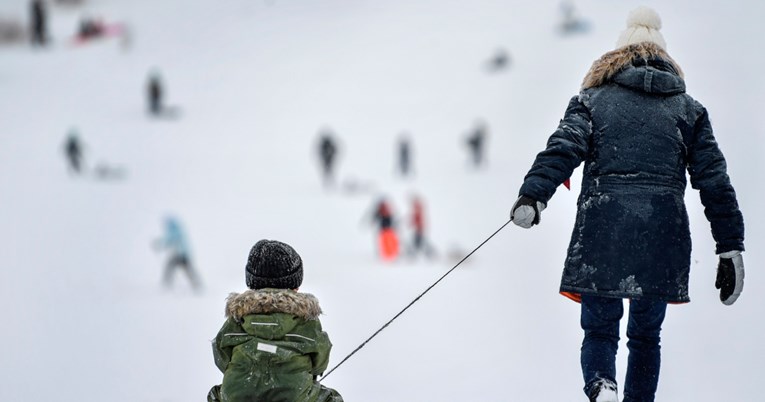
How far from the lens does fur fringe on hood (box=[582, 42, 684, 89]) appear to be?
358cm

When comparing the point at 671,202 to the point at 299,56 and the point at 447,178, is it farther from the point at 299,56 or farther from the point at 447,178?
the point at 299,56

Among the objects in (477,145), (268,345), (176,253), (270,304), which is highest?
(477,145)

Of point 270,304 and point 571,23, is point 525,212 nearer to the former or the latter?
point 270,304

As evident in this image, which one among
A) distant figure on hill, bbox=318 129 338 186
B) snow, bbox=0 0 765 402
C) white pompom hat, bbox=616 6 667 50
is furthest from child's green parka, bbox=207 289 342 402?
distant figure on hill, bbox=318 129 338 186

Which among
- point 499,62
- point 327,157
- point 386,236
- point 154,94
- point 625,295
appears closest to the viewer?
point 625,295

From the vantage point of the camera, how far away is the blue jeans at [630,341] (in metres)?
3.51

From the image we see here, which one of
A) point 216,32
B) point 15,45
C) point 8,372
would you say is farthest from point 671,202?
point 216,32

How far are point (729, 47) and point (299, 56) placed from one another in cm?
1805

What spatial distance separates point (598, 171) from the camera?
3.54 metres

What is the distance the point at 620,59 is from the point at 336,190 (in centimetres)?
2260

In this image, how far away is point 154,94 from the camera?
32938mm

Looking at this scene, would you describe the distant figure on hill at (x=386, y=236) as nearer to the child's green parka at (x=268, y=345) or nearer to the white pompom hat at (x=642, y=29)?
the white pompom hat at (x=642, y=29)

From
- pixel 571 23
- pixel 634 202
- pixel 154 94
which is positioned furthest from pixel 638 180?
pixel 571 23

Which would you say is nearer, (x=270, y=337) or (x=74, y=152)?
(x=270, y=337)
